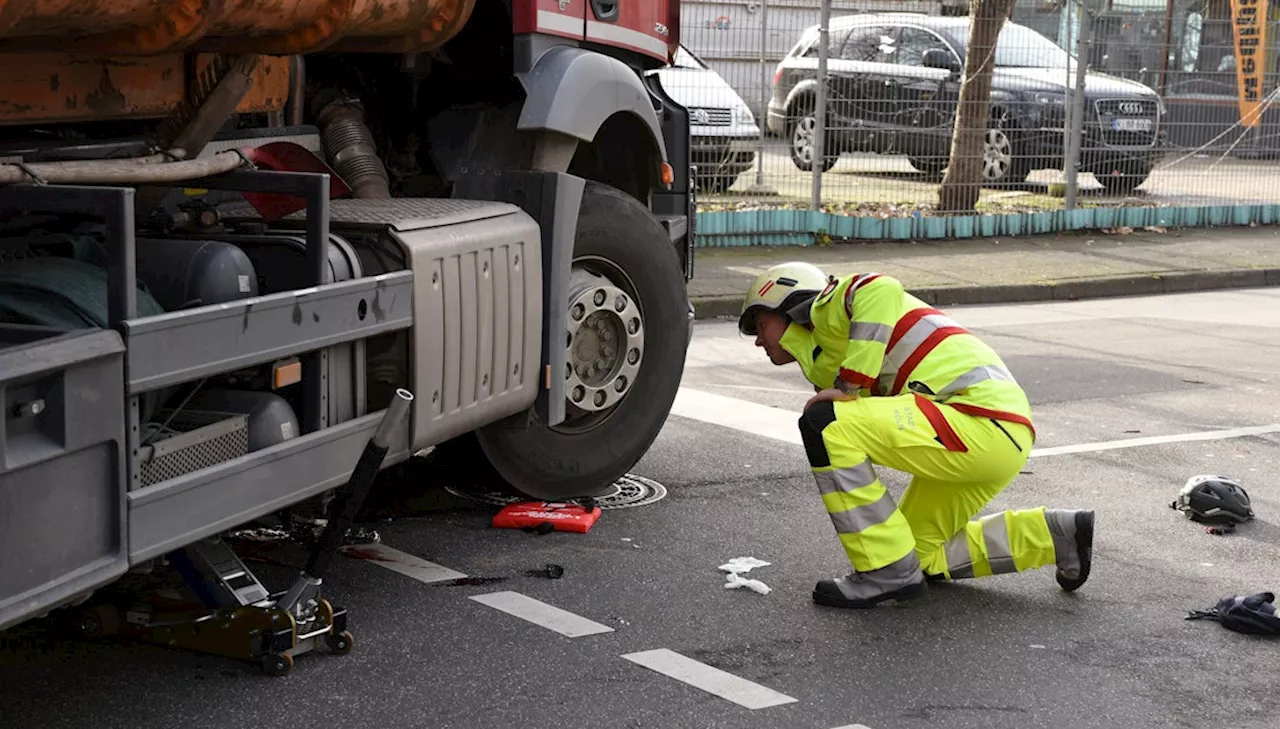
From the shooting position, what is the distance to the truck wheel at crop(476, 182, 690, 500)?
5863 millimetres

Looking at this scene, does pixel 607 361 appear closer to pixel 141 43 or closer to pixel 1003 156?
pixel 141 43

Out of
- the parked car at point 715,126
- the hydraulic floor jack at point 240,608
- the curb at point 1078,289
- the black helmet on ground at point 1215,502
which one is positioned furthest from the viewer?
the parked car at point 715,126

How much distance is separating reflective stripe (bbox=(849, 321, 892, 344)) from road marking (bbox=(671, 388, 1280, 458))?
7.64 ft

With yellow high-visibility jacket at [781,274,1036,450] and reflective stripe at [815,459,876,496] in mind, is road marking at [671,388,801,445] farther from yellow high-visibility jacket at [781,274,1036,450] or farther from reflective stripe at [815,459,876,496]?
reflective stripe at [815,459,876,496]

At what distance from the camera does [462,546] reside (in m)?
5.70

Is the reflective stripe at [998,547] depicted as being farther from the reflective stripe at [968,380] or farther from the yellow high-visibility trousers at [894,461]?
the reflective stripe at [968,380]

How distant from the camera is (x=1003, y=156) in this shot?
15.6m

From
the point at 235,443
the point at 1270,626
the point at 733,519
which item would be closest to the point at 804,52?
the point at 733,519

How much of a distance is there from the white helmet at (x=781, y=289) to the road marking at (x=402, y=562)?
3.92 ft

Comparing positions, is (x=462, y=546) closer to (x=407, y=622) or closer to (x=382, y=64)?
(x=407, y=622)

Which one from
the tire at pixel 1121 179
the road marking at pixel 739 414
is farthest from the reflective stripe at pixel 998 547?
the tire at pixel 1121 179

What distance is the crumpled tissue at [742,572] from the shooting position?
532 centimetres

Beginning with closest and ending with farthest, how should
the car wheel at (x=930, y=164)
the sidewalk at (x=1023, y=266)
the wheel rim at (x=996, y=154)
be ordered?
the sidewalk at (x=1023, y=266) < the car wheel at (x=930, y=164) < the wheel rim at (x=996, y=154)

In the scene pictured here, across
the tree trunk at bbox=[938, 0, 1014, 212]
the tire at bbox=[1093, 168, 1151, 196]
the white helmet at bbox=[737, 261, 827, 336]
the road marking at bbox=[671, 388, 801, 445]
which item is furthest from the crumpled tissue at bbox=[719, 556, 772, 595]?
the tire at bbox=[1093, 168, 1151, 196]
